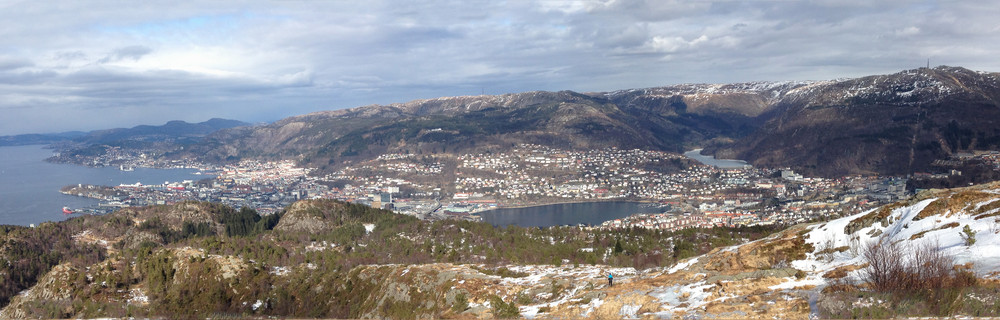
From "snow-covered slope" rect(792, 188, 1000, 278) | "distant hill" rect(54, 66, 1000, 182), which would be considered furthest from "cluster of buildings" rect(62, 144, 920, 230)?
"snow-covered slope" rect(792, 188, 1000, 278)

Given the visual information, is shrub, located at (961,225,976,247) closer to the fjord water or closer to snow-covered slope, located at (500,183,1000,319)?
snow-covered slope, located at (500,183,1000,319)

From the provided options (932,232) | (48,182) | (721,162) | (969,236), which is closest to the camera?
(969,236)

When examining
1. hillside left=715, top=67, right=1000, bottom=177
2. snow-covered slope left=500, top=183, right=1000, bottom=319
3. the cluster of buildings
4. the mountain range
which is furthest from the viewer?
the mountain range

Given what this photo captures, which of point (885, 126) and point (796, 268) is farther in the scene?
point (885, 126)

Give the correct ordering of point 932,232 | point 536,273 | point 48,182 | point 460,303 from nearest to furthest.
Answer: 1. point 932,232
2. point 460,303
3. point 536,273
4. point 48,182

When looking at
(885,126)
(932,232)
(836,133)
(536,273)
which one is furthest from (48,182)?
(885,126)

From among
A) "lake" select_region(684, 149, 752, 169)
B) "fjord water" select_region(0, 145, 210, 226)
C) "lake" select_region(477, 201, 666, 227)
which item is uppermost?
"fjord water" select_region(0, 145, 210, 226)

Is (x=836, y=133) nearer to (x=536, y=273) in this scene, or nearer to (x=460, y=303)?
(x=536, y=273)
